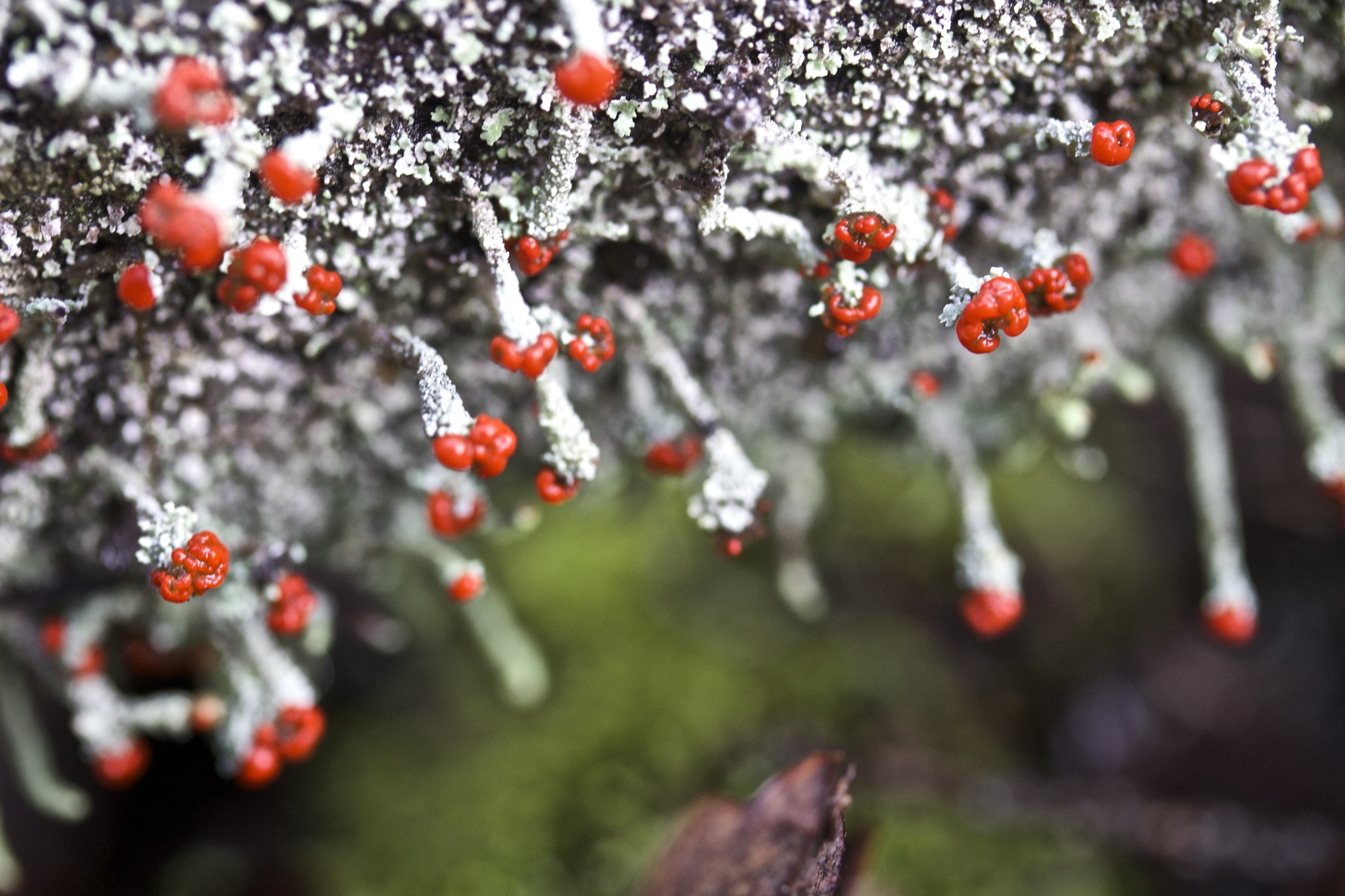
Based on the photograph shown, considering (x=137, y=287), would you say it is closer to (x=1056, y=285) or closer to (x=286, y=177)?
(x=286, y=177)

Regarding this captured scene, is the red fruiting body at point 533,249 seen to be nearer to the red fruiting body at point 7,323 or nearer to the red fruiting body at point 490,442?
the red fruiting body at point 490,442

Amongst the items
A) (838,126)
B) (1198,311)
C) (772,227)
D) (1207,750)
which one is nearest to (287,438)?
(772,227)

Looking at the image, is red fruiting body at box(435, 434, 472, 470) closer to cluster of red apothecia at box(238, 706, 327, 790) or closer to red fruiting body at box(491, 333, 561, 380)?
red fruiting body at box(491, 333, 561, 380)

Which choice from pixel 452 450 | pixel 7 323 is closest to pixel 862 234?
pixel 452 450

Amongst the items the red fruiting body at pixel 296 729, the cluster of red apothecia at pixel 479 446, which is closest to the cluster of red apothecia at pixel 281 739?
the red fruiting body at pixel 296 729

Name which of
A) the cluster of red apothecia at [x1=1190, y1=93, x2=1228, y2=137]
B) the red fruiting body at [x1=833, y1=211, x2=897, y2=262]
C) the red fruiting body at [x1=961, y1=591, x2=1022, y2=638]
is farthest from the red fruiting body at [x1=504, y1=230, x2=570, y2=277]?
the red fruiting body at [x1=961, y1=591, x2=1022, y2=638]

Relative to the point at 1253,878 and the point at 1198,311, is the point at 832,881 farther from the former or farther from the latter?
the point at 1253,878
